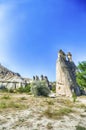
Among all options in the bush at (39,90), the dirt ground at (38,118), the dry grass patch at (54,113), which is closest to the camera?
the dirt ground at (38,118)

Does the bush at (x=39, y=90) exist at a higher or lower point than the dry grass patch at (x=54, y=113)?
higher

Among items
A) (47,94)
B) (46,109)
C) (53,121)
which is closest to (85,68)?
(47,94)

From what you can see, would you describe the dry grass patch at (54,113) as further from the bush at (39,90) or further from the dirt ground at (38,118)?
the bush at (39,90)

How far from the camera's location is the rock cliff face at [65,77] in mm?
49594

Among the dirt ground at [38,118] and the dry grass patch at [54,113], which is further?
the dry grass patch at [54,113]

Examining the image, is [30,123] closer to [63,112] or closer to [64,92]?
[63,112]

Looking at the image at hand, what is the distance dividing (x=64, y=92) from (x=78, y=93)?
8.92 ft

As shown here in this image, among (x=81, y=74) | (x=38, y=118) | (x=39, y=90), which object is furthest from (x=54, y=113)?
(x=81, y=74)

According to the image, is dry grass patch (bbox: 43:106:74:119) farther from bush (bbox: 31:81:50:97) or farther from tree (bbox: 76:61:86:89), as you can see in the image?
tree (bbox: 76:61:86:89)

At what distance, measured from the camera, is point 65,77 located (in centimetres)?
5059

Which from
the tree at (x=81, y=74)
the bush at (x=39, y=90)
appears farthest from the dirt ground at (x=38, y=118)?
the tree at (x=81, y=74)

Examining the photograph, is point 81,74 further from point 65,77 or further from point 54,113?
point 54,113

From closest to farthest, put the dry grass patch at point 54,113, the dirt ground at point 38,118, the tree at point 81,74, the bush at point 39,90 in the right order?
the dirt ground at point 38,118
the dry grass patch at point 54,113
the bush at point 39,90
the tree at point 81,74

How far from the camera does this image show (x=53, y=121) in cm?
1941
